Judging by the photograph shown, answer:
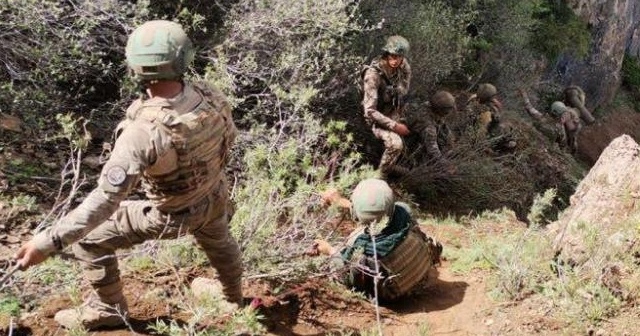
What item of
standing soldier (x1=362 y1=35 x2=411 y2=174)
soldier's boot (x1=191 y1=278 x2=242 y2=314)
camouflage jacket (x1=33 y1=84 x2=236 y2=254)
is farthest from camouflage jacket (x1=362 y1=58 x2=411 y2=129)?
camouflage jacket (x1=33 y1=84 x2=236 y2=254)

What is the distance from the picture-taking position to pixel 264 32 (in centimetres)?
605

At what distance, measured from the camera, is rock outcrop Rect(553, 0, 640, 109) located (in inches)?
545

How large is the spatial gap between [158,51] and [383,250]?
2.04m

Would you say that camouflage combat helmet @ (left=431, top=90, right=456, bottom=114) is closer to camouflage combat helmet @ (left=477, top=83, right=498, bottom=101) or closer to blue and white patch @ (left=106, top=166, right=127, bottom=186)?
camouflage combat helmet @ (left=477, top=83, right=498, bottom=101)

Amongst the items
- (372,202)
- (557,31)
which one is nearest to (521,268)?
(372,202)

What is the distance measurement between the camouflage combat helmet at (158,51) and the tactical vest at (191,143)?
14 cm

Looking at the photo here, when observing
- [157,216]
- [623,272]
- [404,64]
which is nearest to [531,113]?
[404,64]

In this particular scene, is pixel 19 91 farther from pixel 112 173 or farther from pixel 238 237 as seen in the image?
pixel 112 173

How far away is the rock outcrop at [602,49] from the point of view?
13836 mm

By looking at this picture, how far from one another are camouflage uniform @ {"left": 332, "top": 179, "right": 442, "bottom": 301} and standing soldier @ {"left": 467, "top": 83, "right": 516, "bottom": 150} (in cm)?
456

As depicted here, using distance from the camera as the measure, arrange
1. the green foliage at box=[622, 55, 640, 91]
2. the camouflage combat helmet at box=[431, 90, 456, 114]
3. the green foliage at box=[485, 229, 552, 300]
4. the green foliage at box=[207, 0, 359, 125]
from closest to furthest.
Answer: the green foliage at box=[485, 229, 552, 300], the green foliage at box=[207, 0, 359, 125], the camouflage combat helmet at box=[431, 90, 456, 114], the green foliage at box=[622, 55, 640, 91]

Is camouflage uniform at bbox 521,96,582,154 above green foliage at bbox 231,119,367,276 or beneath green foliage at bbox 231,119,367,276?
beneath

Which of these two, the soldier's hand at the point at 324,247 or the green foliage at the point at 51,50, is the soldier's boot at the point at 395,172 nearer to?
the soldier's hand at the point at 324,247

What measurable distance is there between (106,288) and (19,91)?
266cm
